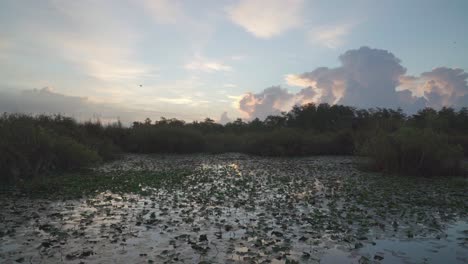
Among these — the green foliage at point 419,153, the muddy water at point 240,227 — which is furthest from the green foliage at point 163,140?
the muddy water at point 240,227

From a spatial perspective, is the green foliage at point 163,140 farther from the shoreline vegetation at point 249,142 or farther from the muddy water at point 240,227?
the muddy water at point 240,227

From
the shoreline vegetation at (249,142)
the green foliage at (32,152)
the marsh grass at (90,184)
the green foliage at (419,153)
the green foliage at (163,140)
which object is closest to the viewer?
the marsh grass at (90,184)

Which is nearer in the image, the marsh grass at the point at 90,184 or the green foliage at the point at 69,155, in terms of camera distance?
the marsh grass at the point at 90,184

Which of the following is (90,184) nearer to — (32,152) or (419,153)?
(32,152)

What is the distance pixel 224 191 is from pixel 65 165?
415 inches

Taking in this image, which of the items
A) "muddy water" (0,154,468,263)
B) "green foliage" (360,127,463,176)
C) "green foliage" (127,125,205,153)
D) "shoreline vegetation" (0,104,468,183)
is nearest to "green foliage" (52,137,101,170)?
"shoreline vegetation" (0,104,468,183)

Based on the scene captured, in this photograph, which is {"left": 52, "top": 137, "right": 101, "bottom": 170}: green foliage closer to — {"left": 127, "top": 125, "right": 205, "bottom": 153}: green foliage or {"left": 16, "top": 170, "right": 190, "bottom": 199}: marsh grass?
{"left": 16, "top": 170, "right": 190, "bottom": 199}: marsh grass

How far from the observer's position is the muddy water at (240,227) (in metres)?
7.38

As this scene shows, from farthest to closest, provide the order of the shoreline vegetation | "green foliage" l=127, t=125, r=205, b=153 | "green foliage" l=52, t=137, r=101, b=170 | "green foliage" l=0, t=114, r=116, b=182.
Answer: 1. "green foliage" l=127, t=125, r=205, b=153
2. "green foliage" l=52, t=137, r=101, b=170
3. the shoreline vegetation
4. "green foliage" l=0, t=114, r=116, b=182

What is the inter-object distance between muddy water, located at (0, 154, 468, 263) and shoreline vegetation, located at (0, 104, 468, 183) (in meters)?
5.70

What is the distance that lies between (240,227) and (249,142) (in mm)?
32690

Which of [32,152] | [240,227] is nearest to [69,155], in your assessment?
[32,152]

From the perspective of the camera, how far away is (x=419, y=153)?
2203cm

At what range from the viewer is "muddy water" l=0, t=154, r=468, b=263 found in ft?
24.2
